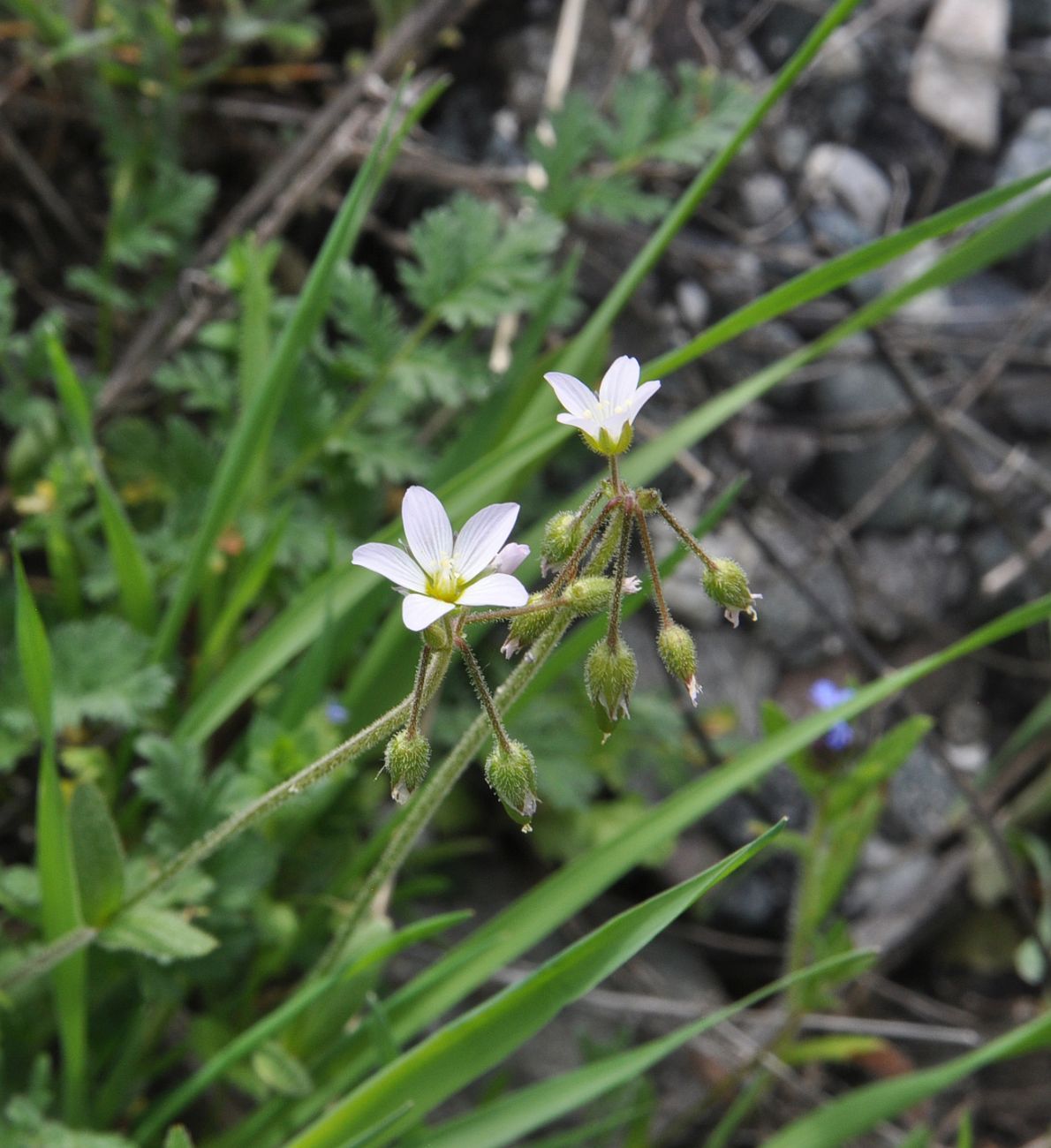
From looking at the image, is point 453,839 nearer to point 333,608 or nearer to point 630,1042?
point 630,1042

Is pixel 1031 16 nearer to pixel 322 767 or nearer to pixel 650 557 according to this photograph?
pixel 650 557

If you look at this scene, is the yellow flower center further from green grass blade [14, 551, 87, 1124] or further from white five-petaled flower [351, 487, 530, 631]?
green grass blade [14, 551, 87, 1124]

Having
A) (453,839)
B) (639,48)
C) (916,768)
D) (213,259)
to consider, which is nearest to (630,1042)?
(453,839)

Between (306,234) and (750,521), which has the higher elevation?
(306,234)

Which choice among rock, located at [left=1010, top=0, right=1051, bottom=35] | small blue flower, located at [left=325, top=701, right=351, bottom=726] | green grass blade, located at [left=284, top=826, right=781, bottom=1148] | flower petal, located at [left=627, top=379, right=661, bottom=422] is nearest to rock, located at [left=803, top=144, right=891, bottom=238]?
rock, located at [left=1010, top=0, right=1051, bottom=35]

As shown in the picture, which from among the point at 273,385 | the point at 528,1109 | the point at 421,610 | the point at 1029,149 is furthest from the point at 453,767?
the point at 1029,149

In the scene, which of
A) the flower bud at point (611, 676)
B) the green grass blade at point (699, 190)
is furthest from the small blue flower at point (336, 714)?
the flower bud at point (611, 676)
